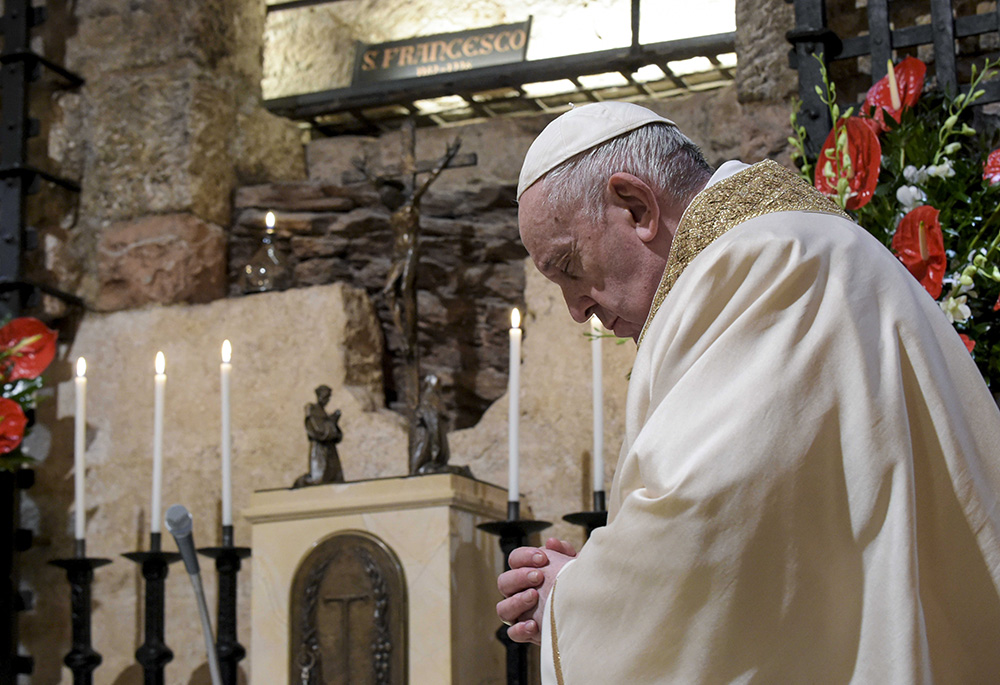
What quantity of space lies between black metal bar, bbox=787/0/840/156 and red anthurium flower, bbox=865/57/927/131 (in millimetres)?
182

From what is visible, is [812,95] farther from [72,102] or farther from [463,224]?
[72,102]

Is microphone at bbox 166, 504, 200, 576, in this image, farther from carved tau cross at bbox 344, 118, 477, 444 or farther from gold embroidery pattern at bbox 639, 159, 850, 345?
gold embroidery pattern at bbox 639, 159, 850, 345

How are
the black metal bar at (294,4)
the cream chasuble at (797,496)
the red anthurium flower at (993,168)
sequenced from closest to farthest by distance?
the cream chasuble at (797,496) < the red anthurium flower at (993,168) < the black metal bar at (294,4)

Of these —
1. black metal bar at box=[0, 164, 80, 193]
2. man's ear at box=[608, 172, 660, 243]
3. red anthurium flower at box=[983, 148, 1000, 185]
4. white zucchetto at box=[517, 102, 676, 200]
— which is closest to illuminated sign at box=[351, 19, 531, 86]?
black metal bar at box=[0, 164, 80, 193]

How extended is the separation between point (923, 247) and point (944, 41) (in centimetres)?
61

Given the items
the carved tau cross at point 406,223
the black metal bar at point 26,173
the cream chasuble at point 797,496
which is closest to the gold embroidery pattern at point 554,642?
the cream chasuble at point 797,496

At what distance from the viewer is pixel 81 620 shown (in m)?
3.08

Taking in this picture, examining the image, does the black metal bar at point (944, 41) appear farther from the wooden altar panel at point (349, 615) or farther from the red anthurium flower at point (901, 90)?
the wooden altar panel at point (349, 615)

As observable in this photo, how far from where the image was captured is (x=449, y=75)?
13.3ft

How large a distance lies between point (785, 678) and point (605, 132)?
72cm

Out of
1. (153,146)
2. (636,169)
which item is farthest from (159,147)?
(636,169)

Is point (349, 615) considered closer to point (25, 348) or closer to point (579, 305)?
point (579, 305)

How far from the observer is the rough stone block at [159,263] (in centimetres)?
388

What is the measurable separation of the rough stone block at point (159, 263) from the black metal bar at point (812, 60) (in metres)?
2.09
